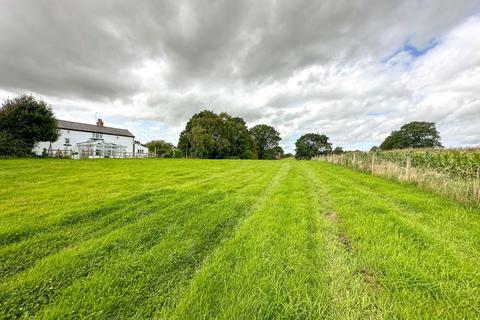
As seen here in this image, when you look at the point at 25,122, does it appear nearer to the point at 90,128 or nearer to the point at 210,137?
the point at 90,128

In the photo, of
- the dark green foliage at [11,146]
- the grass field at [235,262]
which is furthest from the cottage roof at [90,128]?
the grass field at [235,262]

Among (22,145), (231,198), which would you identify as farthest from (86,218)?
(22,145)

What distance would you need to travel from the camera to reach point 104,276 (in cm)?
230

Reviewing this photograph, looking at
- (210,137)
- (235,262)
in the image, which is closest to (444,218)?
(235,262)

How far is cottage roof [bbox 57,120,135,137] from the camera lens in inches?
1622

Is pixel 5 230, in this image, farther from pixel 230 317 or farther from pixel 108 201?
pixel 230 317

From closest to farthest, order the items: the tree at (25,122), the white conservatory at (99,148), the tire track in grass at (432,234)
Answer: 1. the tire track in grass at (432,234)
2. the tree at (25,122)
3. the white conservatory at (99,148)

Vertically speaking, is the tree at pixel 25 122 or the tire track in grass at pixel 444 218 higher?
the tree at pixel 25 122

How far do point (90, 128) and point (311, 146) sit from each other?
6961cm

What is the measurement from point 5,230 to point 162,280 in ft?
10.8

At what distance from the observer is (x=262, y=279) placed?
2289mm

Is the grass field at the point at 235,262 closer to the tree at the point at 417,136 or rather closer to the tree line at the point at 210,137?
the tree line at the point at 210,137

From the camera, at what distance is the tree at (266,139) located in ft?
242

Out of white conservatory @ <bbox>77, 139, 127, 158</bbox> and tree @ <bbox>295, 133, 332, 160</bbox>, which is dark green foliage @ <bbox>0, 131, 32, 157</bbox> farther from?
tree @ <bbox>295, 133, 332, 160</bbox>
